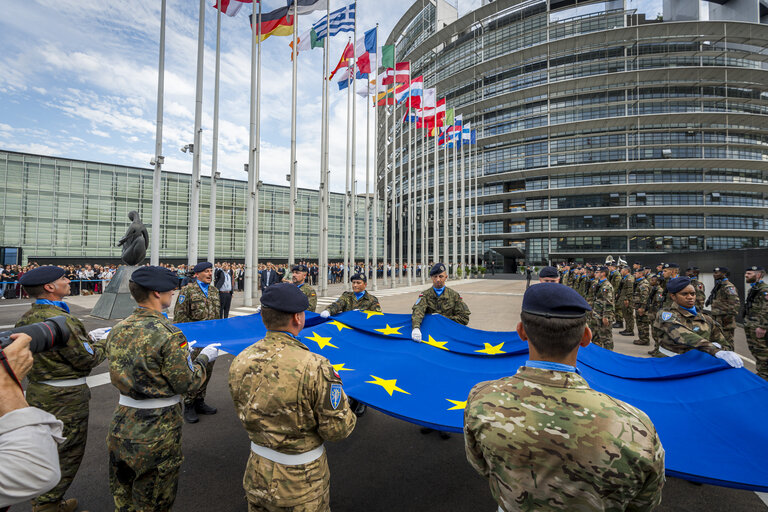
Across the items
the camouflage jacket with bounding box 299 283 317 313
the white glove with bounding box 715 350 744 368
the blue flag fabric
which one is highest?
the camouflage jacket with bounding box 299 283 317 313

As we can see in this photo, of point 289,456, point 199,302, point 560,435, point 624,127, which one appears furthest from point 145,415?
point 624,127

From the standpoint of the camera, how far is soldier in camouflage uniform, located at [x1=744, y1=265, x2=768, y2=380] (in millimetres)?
5489

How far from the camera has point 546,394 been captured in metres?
1.33

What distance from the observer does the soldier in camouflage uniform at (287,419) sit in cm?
188

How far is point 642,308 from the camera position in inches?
368

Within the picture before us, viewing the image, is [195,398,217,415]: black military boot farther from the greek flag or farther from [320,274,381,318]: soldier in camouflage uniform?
the greek flag

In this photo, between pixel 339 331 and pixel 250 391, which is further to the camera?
pixel 339 331

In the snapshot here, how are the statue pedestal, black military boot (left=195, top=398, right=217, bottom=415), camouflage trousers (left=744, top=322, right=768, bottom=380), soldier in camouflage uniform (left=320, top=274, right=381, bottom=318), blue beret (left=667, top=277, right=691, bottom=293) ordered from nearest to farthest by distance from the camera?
blue beret (left=667, top=277, right=691, bottom=293) < black military boot (left=195, top=398, right=217, bottom=415) < camouflage trousers (left=744, top=322, right=768, bottom=380) < soldier in camouflage uniform (left=320, top=274, right=381, bottom=318) < the statue pedestal

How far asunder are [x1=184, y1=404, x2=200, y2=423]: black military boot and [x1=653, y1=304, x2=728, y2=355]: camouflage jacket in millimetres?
6032

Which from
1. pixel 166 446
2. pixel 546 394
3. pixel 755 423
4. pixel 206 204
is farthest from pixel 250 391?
pixel 206 204

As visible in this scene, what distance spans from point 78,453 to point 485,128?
187 feet

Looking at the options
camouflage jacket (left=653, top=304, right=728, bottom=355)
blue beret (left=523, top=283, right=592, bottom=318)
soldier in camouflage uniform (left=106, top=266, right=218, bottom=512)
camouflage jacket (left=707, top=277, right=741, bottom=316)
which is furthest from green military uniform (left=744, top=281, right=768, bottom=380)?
soldier in camouflage uniform (left=106, top=266, right=218, bottom=512)

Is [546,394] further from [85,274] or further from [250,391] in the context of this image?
[85,274]

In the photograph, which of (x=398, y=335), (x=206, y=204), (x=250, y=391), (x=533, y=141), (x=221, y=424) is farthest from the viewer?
(x=533, y=141)
